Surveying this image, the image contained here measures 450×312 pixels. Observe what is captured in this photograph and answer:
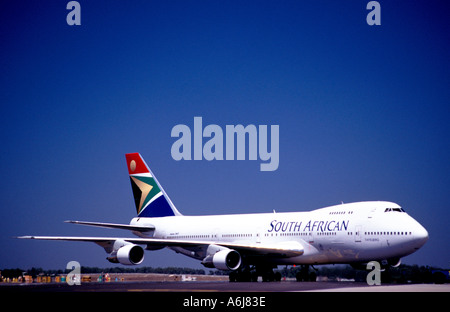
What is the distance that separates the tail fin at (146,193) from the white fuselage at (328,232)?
3936 millimetres

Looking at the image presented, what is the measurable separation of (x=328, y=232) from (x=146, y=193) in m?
19.6

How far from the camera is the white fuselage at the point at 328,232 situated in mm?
37375

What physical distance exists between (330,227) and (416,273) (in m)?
5.97

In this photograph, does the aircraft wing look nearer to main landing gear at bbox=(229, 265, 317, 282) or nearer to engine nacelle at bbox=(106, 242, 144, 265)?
engine nacelle at bbox=(106, 242, 144, 265)

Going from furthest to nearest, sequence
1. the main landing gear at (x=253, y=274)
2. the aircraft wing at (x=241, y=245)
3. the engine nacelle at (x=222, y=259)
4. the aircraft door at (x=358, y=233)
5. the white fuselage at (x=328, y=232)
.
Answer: the main landing gear at (x=253, y=274) → the aircraft wing at (x=241, y=245) → the engine nacelle at (x=222, y=259) → the aircraft door at (x=358, y=233) → the white fuselage at (x=328, y=232)

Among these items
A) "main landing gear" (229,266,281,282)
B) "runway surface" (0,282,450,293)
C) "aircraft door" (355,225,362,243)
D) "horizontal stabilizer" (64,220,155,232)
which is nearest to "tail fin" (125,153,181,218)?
"horizontal stabilizer" (64,220,155,232)

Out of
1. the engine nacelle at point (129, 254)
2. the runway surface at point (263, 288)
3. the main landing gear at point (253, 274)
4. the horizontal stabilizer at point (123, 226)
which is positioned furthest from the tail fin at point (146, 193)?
the runway surface at point (263, 288)

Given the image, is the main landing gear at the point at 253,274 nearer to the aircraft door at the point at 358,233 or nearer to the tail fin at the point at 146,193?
the aircraft door at the point at 358,233

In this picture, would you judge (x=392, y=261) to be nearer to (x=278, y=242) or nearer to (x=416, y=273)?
(x=416, y=273)

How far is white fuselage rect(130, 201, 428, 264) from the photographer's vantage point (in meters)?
37.4

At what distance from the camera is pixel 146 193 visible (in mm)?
54344

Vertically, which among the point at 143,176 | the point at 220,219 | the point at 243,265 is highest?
the point at 143,176

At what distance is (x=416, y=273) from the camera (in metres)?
38.8
